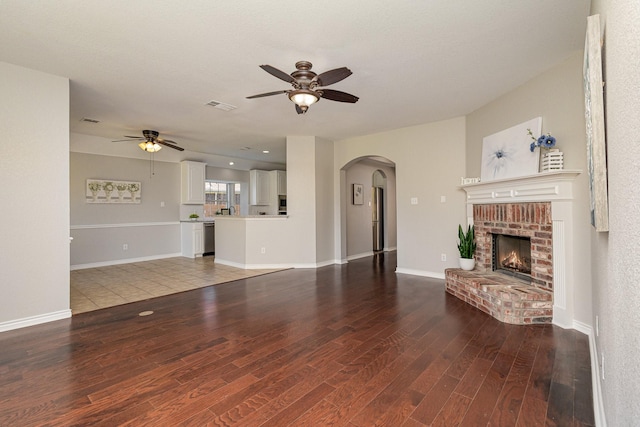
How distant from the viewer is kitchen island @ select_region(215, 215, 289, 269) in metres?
6.03

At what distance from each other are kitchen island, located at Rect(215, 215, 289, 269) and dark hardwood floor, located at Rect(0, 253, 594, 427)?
7.70ft

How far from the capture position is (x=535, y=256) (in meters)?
3.32

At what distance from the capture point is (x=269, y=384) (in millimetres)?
2062

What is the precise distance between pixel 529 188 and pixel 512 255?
1015 mm

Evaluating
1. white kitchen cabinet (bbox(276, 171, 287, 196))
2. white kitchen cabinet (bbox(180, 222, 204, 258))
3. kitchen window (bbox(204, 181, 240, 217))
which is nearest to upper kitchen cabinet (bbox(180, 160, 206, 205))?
kitchen window (bbox(204, 181, 240, 217))

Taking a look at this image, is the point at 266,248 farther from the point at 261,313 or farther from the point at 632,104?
the point at 632,104

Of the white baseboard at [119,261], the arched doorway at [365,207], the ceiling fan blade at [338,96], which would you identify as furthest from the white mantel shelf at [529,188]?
the white baseboard at [119,261]

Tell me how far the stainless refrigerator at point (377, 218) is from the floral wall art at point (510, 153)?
13.3 ft

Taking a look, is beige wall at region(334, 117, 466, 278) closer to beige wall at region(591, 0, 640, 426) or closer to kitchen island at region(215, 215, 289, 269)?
kitchen island at region(215, 215, 289, 269)

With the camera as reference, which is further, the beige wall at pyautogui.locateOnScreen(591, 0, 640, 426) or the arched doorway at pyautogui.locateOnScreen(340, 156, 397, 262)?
the arched doorway at pyautogui.locateOnScreen(340, 156, 397, 262)

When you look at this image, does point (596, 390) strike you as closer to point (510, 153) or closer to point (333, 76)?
point (510, 153)

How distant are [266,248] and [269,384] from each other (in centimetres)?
413

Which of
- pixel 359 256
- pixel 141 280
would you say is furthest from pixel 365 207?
pixel 141 280

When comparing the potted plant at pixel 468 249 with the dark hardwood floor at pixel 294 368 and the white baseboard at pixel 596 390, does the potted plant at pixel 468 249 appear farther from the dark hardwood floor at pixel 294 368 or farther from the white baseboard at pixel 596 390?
the white baseboard at pixel 596 390
